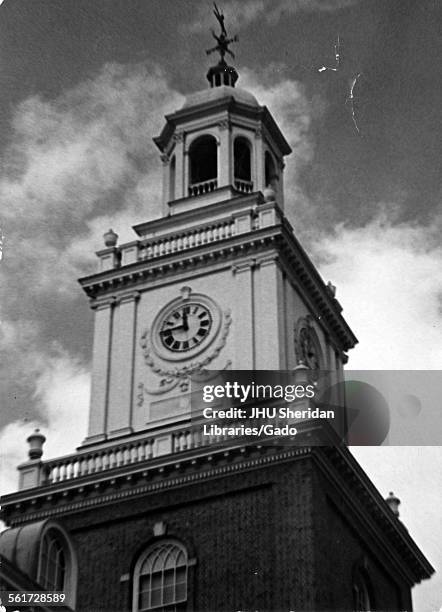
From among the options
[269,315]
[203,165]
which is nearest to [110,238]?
[203,165]

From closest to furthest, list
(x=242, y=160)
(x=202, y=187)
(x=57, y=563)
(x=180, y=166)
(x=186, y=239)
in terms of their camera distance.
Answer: (x=57, y=563)
(x=186, y=239)
(x=202, y=187)
(x=180, y=166)
(x=242, y=160)

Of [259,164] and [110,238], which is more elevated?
[259,164]

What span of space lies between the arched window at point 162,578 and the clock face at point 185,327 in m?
7.02

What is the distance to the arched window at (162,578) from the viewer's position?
3875cm

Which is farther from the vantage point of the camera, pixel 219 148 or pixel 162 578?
pixel 219 148

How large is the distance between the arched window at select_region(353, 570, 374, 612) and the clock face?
8324 millimetres

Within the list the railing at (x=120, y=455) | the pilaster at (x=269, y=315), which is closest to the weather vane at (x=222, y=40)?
the pilaster at (x=269, y=315)

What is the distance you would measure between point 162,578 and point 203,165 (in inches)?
675

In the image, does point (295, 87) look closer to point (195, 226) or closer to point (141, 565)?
point (195, 226)

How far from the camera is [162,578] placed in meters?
39.2

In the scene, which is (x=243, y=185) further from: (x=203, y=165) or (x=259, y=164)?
(x=203, y=165)

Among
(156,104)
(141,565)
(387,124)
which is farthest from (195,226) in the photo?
(141,565)

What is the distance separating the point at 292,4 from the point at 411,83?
374 centimetres

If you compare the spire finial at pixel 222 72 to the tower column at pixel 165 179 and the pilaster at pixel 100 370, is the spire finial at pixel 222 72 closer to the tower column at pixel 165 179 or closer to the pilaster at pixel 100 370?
the tower column at pixel 165 179
